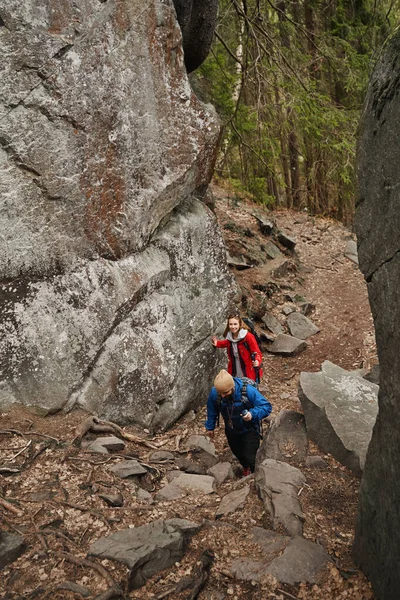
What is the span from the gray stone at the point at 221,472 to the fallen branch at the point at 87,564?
1.92m

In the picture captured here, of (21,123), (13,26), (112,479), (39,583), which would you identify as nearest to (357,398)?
(112,479)

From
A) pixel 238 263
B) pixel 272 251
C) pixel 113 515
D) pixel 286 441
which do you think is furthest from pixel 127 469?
pixel 272 251

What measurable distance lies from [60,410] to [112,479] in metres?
1.46

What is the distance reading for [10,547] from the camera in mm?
4117

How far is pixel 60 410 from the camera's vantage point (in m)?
6.64

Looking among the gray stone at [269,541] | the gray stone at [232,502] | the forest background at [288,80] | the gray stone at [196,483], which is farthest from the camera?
the forest background at [288,80]

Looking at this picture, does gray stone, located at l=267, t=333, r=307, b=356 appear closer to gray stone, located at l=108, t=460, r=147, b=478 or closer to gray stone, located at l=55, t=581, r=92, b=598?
gray stone, located at l=108, t=460, r=147, b=478

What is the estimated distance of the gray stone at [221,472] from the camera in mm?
5812

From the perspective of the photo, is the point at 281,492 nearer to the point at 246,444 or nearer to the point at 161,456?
the point at 246,444

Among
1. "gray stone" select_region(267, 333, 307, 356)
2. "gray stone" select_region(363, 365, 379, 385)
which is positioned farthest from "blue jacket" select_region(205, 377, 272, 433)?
"gray stone" select_region(267, 333, 307, 356)

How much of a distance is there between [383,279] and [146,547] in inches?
102

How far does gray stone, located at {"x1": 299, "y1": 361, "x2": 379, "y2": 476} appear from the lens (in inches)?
223

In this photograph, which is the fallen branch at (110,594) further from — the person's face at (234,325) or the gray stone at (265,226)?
the gray stone at (265,226)

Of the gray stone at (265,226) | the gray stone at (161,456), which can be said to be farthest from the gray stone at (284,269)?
the gray stone at (161,456)
